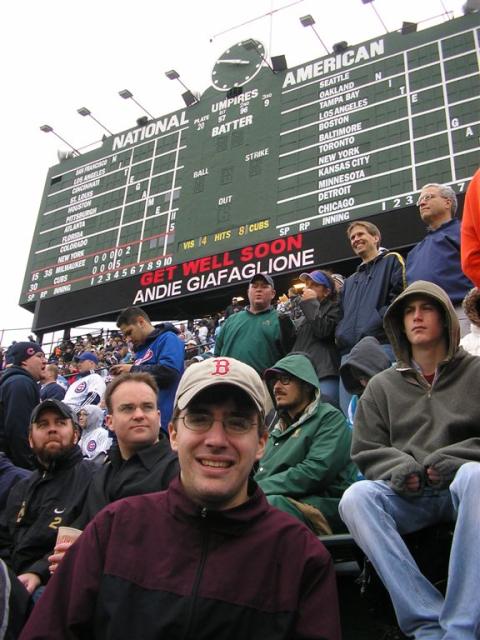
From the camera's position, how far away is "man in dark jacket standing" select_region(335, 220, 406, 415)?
4051mm

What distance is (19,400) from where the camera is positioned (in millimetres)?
4219

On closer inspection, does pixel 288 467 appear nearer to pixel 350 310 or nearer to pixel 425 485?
pixel 425 485

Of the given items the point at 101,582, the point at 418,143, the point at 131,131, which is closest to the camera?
the point at 101,582

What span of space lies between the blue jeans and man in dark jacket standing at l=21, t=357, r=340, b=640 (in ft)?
1.45

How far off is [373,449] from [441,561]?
0.46 m

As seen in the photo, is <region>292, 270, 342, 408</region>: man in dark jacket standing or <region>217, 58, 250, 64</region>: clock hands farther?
<region>217, 58, 250, 64</region>: clock hands

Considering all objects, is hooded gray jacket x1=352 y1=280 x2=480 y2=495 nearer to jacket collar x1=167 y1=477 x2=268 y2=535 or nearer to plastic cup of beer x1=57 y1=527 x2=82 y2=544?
jacket collar x1=167 y1=477 x2=268 y2=535

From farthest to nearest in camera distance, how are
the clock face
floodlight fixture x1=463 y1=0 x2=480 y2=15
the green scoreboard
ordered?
1. the clock face
2. floodlight fixture x1=463 y1=0 x2=480 y2=15
3. the green scoreboard

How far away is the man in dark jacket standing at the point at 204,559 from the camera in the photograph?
1.42 m

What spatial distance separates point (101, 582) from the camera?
147 cm

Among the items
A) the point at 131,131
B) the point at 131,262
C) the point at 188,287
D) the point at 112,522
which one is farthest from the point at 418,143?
the point at 112,522

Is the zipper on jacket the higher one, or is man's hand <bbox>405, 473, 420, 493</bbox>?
man's hand <bbox>405, 473, 420, 493</bbox>

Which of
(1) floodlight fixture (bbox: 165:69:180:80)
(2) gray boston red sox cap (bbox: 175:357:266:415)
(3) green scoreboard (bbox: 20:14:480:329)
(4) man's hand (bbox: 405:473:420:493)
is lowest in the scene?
(4) man's hand (bbox: 405:473:420:493)

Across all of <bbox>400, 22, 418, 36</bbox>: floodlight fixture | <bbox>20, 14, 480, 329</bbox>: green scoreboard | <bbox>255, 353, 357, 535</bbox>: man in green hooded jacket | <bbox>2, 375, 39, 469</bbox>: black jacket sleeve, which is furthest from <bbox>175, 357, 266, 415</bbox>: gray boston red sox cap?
<bbox>400, 22, 418, 36</bbox>: floodlight fixture
